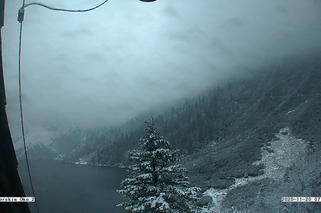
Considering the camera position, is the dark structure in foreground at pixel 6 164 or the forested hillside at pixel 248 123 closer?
the dark structure in foreground at pixel 6 164

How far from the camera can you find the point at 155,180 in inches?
352

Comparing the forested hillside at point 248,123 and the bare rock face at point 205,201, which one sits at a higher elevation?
the forested hillside at point 248,123

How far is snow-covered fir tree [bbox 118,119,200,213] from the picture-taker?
8.18 meters

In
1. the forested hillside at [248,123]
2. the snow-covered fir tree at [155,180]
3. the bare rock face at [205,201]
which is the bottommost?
the bare rock face at [205,201]

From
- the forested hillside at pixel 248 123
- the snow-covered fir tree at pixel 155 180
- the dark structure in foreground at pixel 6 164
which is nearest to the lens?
the dark structure in foreground at pixel 6 164

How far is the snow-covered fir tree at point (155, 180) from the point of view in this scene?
8.18 meters

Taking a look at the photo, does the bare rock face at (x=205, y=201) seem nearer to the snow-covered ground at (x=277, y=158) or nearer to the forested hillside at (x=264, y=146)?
the snow-covered ground at (x=277, y=158)

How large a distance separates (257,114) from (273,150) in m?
27.2

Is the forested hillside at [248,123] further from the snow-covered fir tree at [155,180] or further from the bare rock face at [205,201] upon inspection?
the snow-covered fir tree at [155,180]

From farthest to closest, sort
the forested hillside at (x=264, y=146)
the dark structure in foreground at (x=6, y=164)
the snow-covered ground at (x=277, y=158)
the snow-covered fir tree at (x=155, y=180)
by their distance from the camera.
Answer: the snow-covered ground at (x=277, y=158), the forested hillside at (x=264, y=146), the snow-covered fir tree at (x=155, y=180), the dark structure in foreground at (x=6, y=164)

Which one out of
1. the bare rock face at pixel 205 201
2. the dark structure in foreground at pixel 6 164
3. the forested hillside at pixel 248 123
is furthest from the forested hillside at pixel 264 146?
the dark structure in foreground at pixel 6 164

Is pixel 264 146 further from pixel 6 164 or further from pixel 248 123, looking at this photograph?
pixel 6 164

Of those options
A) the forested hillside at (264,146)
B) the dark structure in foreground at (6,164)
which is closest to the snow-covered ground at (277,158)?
the forested hillside at (264,146)

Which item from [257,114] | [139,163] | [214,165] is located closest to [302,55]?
[257,114]
